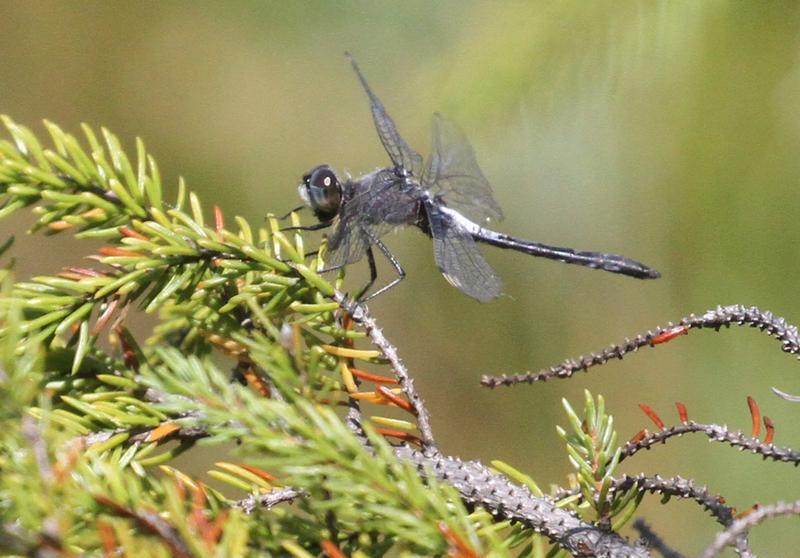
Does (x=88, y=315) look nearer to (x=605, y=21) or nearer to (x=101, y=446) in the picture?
(x=101, y=446)

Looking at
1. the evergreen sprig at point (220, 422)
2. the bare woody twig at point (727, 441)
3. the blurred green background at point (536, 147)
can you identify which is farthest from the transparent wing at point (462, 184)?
the bare woody twig at point (727, 441)

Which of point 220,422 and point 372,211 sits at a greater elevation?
point 372,211

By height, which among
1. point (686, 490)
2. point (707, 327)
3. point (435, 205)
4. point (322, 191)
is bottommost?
point (686, 490)

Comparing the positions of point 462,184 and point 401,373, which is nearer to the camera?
point 401,373

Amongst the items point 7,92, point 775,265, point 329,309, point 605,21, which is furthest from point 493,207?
point 7,92

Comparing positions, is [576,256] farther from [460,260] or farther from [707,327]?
[707,327]

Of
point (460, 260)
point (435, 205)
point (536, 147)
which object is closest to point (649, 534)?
point (460, 260)

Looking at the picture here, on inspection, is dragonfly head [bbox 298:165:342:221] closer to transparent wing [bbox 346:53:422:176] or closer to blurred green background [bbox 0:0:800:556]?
transparent wing [bbox 346:53:422:176]

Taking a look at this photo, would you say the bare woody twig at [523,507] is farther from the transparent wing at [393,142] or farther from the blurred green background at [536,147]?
the blurred green background at [536,147]
